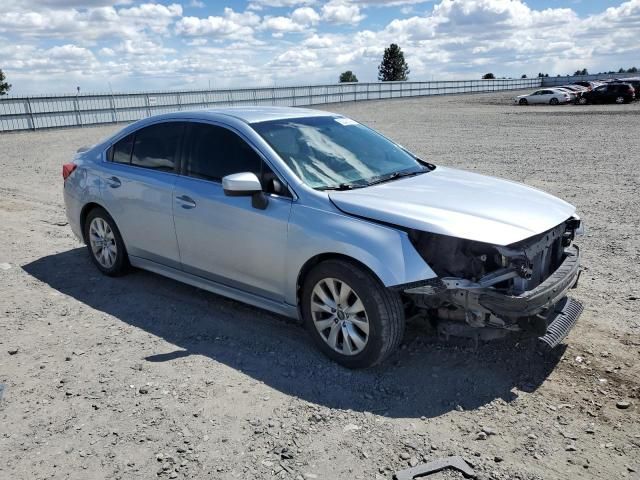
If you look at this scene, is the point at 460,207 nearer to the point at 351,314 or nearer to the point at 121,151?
the point at 351,314

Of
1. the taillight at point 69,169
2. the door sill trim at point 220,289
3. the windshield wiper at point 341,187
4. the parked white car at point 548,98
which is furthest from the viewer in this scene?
the parked white car at point 548,98

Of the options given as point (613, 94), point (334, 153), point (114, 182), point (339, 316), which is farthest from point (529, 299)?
point (613, 94)

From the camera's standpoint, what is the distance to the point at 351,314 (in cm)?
384

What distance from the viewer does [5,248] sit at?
7.13m

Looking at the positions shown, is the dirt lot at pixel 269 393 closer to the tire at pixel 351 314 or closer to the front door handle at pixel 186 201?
the tire at pixel 351 314

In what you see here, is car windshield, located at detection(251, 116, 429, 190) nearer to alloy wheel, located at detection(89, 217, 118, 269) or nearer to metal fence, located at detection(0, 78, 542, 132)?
alloy wheel, located at detection(89, 217, 118, 269)

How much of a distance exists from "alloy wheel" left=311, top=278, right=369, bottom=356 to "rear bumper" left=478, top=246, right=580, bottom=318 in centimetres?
81

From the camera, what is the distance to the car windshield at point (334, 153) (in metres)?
4.33

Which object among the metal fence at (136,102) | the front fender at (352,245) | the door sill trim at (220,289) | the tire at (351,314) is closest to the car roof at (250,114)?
the front fender at (352,245)

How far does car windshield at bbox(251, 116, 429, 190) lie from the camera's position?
4.33 metres

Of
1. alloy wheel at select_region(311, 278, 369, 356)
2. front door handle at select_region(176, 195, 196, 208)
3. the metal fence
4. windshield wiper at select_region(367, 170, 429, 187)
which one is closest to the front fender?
alloy wheel at select_region(311, 278, 369, 356)

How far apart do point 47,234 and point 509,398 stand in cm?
656

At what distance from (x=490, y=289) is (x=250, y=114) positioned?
2585mm

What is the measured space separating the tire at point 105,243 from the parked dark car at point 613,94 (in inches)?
1516
